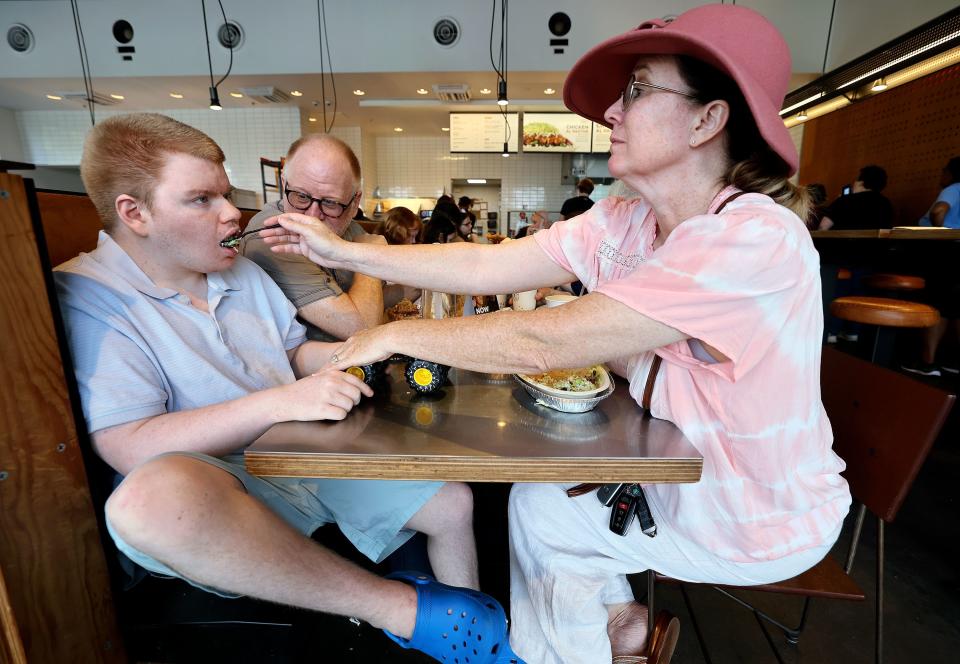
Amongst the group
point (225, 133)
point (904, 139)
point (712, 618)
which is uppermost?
point (225, 133)

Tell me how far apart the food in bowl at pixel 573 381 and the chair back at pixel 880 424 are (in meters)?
0.65

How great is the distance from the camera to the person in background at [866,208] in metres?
4.48

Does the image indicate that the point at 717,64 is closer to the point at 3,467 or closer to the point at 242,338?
the point at 242,338

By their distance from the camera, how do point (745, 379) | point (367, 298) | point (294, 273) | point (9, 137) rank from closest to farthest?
point (745, 379)
point (294, 273)
point (367, 298)
point (9, 137)

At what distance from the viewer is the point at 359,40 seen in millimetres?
5949

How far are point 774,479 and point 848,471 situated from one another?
16.8 inches

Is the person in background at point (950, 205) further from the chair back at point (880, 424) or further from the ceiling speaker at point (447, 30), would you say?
the ceiling speaker at point (447, 30)

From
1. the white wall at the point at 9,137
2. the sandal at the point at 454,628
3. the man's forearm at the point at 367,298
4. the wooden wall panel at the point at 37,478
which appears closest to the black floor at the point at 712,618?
the wooden wall panel at the point at 37,478

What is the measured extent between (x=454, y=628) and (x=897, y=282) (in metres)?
4.15

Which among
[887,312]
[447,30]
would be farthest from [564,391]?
[447,30]

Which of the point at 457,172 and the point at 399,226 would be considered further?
the point at 457,172

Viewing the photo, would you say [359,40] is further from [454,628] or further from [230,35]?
[454,628]

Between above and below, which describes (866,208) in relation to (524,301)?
above

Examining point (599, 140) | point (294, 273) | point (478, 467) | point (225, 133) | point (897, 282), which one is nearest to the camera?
point (478, 467)
